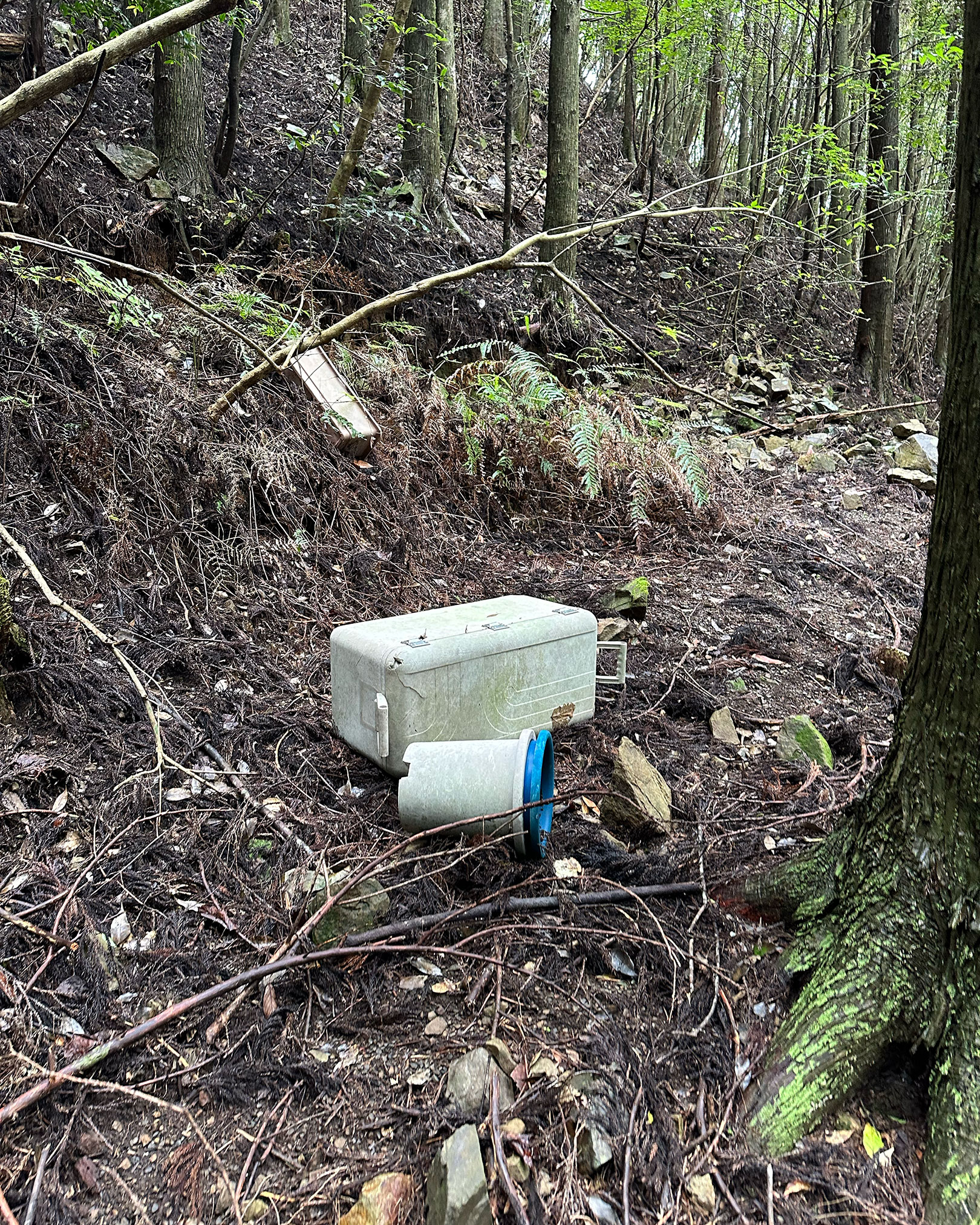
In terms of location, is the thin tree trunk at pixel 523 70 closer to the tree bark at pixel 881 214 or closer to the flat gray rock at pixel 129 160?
the tree bark at pixel 881 214

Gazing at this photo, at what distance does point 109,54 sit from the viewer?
2.60 m

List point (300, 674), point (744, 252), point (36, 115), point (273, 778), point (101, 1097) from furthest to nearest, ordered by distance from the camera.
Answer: point (744, 252) < point (36, 115) < point (300, 674) < point (273, 778) < point (101, 1097)

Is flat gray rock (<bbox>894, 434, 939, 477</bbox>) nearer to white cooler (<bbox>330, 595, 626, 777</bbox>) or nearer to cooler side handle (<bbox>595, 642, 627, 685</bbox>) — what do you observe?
cooler side handle (<bbox>595, 642, 627, 685</bbox>)

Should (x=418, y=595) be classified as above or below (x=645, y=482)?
below

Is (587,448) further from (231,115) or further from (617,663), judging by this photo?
(231,115)

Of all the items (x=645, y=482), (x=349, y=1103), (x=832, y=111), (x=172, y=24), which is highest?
(x=832, y=111)

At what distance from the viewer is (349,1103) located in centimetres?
192

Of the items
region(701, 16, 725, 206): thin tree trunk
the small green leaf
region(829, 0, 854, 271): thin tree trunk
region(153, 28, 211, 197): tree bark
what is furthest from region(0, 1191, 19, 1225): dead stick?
region(701, 16, 725, 206): thin tree trunk

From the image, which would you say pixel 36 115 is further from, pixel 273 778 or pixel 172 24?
pixel 273 778

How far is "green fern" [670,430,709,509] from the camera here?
20.5 feet

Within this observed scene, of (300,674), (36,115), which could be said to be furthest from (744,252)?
(300,674)

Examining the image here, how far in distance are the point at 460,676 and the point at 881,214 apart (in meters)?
9.98

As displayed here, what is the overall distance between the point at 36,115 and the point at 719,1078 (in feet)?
27.3

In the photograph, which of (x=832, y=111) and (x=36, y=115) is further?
(x=832, y=111)
